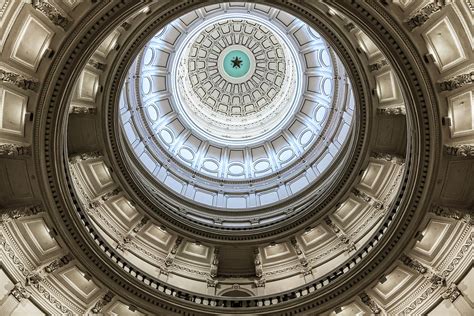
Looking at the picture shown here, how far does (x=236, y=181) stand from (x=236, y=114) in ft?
29.5

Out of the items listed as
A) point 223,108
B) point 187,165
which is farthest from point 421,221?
point 223,108

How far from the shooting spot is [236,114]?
39.2 m

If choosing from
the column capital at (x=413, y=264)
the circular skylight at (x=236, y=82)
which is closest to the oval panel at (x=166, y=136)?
the circular skylight at (x=236, y=82)

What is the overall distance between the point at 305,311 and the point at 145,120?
17.5 m

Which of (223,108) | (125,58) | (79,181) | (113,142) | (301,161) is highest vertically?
(223,108)

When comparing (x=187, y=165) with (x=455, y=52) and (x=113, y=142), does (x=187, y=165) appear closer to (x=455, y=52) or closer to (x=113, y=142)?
(x=113, y=142)

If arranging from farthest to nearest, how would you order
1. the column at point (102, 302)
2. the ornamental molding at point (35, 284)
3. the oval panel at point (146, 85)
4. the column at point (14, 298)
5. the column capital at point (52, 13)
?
the oval panel at point (146, 85) < the column at point (102, 302) < the ornamental molding at point (35, 284) < the column at point (14, 298) < the column capital at point (52, 13)

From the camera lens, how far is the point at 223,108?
39.2 m

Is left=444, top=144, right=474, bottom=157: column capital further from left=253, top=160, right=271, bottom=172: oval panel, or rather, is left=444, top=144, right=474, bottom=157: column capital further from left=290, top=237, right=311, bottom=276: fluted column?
left=253, top=160, right=271, bottom=172: oval panel

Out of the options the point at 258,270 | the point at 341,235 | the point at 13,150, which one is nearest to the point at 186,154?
the point at 258,270

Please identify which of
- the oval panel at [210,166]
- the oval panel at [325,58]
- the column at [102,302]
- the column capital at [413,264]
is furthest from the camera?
the oval panel at [210,166]

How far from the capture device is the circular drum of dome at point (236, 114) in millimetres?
28453

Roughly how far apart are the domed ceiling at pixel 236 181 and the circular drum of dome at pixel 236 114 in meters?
0.21

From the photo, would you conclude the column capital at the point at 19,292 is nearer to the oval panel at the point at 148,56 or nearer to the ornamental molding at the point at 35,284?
the ornamental molding at the point at 35,284
